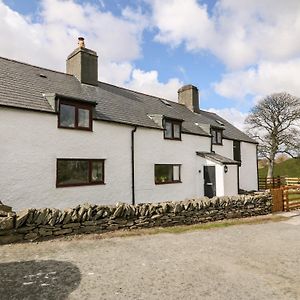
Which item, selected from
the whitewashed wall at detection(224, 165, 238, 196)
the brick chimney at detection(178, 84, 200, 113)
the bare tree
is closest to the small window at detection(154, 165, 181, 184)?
the whitewashed wall at detection(224, 165, 238, 196)

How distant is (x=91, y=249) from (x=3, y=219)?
8.46ft

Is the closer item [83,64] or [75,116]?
[75,116]

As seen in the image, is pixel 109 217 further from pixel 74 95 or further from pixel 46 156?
pixel 74 95

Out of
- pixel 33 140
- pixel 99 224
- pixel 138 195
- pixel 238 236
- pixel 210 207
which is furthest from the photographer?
pixel 138 195

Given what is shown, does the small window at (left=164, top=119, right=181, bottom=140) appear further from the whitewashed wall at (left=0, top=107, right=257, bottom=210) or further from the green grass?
the green grass

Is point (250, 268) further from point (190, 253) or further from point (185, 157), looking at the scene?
point (185, 157)

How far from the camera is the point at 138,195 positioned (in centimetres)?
1546

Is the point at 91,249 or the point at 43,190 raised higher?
the point at 43,190

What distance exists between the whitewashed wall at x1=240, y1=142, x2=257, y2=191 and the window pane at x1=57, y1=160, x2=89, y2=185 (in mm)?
16531

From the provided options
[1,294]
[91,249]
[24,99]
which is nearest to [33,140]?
[24,99]

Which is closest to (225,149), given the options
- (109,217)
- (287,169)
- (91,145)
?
(91,145)

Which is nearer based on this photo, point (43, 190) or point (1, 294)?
point (1, 294)

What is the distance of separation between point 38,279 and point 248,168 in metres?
23.9

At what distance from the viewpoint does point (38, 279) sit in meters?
5.61
